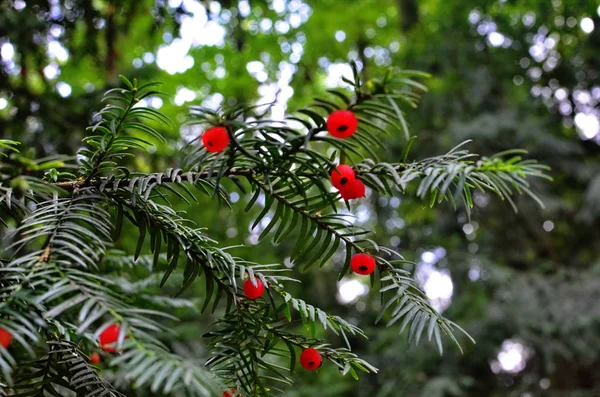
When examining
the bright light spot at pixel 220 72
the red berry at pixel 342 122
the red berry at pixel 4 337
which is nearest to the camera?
the red berry at pixel 4 337

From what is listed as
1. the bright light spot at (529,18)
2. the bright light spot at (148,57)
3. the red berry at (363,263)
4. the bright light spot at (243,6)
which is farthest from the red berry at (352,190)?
the bright light spot at (148,57)

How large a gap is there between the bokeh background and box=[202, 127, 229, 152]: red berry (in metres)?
2.69

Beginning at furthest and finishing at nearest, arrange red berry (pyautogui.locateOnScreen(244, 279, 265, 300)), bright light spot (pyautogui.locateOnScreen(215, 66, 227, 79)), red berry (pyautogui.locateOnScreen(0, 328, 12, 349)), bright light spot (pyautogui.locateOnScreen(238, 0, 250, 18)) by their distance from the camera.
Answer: bright light spot (pyautogui.locateOnScreen(215, 66, 227, 79)) < bright light spot (pyautogui.locateOnScreen(238, 0, 250, 18)) < red berry (pyautogui.locateOnScreen(244, 279, 265, 300)) < red berry (pyautogui.locateOnScreen(0, 328, 12, 349))

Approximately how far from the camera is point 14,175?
0.64 metres

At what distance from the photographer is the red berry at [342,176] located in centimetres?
78

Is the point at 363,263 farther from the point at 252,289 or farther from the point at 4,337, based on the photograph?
the point at 4,337

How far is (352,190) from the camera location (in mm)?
799

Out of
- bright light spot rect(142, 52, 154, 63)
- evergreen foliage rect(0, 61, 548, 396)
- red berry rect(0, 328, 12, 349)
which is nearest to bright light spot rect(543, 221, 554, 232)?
bright light spot rect(142, 52, 154, 63)

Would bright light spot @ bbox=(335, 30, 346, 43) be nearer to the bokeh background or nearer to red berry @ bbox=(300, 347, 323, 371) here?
the bokeh background

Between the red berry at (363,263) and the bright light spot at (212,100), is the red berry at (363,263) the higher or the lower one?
the higher one

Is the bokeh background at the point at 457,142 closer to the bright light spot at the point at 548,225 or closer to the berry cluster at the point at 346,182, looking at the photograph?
the bright light spot at the point at 548,225

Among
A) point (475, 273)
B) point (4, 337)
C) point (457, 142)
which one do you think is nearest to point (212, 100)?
point (457, 142)

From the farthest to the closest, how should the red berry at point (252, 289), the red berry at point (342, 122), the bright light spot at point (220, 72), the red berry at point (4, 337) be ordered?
the bright light spot at point (220, 72)
the red berry at point (252, 289)
the red berry at point (342, 122)
the red berry at point (4, 337)

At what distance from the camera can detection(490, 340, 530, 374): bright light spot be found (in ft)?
14.9
